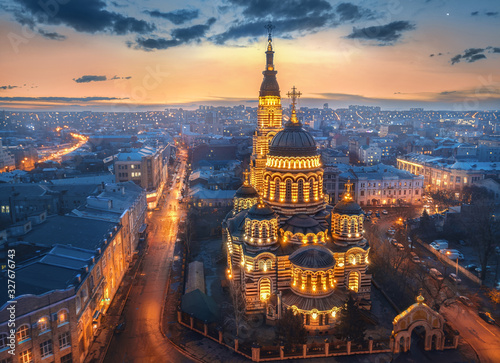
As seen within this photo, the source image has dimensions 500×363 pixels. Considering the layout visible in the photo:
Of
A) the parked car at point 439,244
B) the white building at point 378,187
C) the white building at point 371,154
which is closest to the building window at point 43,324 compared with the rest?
the parked car at point 439,244

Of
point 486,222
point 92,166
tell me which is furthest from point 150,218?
point 486,222

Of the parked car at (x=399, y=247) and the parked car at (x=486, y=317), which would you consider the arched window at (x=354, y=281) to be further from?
the parked car at (x=399, y=247)

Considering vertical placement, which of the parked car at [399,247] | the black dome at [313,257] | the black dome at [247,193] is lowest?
the parked car at [399,247]

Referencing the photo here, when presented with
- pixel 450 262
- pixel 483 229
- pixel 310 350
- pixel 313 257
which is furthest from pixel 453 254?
pixel 310 350

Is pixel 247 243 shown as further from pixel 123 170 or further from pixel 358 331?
pixel 123 170

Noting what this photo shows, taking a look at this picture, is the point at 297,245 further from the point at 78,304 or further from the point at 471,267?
the point at 471,267

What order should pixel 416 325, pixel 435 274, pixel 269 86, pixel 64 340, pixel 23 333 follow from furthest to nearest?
pixel 269 86 → pixel 435 274 → pixel 416 325 → pixel 64 340 → pixel 23 333

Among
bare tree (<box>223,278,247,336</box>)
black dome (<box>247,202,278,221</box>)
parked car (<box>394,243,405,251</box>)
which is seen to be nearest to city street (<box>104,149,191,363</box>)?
bare tree (<box>223,278,247,336</box>)
